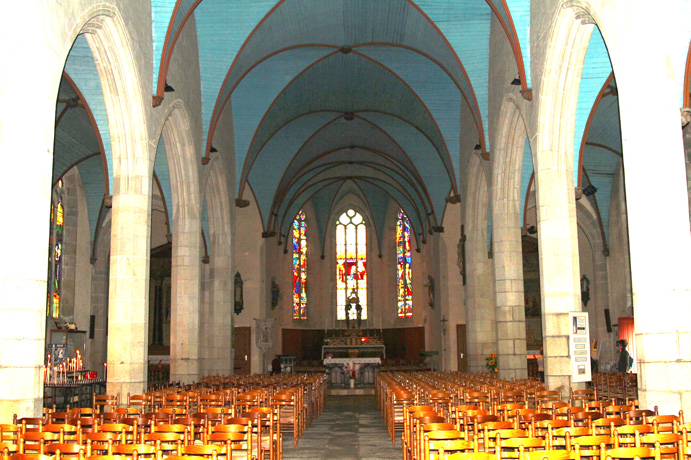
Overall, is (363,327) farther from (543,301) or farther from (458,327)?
(543,301)

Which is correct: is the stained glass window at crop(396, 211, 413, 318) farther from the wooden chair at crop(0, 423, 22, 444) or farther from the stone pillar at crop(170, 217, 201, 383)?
the wooden chair at crop(0, 423, 22, 444)

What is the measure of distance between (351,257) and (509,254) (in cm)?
2190

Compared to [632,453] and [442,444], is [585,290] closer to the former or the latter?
[442,444]

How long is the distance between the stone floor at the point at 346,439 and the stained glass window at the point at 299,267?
18908mm

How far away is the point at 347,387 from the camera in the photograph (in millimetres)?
25781

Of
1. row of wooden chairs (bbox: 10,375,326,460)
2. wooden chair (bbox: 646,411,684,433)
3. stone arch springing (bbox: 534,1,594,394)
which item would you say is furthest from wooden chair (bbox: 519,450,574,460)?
stone arch springing (bbox: 534,1,594,394)

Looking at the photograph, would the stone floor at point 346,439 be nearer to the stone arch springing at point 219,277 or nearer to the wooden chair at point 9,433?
the wooden chair at point 9,433

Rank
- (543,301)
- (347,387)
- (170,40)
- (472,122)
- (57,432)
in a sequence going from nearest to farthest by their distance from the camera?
(57,432) → (543,301) → (170,40) → (472,122) → (347,387)

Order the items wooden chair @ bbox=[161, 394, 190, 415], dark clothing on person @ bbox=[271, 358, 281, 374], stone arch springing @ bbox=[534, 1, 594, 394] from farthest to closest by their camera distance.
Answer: dark clothing on person @ bbox=[271, 358, 281, 374]
stone arch springing @ bbox=[534, 1, 594, 394]
wooden chair @ bbox=[161, 394, 190, 415]

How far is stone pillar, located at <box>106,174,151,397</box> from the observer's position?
13156 mm

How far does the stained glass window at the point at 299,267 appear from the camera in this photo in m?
37.0

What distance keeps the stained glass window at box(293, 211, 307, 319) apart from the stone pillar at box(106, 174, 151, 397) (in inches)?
914

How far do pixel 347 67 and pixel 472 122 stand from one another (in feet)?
→ 16.2

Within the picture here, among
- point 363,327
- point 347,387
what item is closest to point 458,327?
point 347,387
